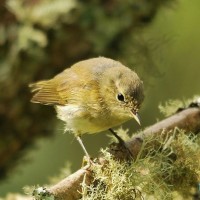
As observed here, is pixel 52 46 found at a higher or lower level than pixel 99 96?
higher

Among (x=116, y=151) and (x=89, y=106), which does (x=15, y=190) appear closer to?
(x=89, y=106)

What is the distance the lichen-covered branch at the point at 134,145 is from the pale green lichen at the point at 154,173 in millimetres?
24

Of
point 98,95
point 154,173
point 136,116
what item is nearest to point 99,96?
point 98,95

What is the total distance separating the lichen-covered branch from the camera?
5.78 feet

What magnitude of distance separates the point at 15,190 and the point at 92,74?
1813 mm

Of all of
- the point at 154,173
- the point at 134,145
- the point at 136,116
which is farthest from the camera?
the point at 136,116

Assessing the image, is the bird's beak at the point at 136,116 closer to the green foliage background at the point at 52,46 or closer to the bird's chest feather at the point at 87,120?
the bird's chest feather at the point at 87,120

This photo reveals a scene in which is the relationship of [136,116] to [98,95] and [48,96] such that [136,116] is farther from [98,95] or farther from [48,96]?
[48,96]

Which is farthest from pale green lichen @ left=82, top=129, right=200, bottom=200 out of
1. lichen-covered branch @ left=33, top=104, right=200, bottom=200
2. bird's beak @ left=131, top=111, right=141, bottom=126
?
bird's beak @ left=131, top=111, right=141, bottom=126

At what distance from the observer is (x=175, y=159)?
208 centimetres

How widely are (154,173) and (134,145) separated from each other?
174 millimetres

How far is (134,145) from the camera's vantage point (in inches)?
83.4

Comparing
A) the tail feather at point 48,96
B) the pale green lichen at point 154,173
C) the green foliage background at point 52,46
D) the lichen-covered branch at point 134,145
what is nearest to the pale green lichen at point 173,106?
the lichen-covered branch at point 134,145

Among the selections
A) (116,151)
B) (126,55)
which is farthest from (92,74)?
(126,55)
